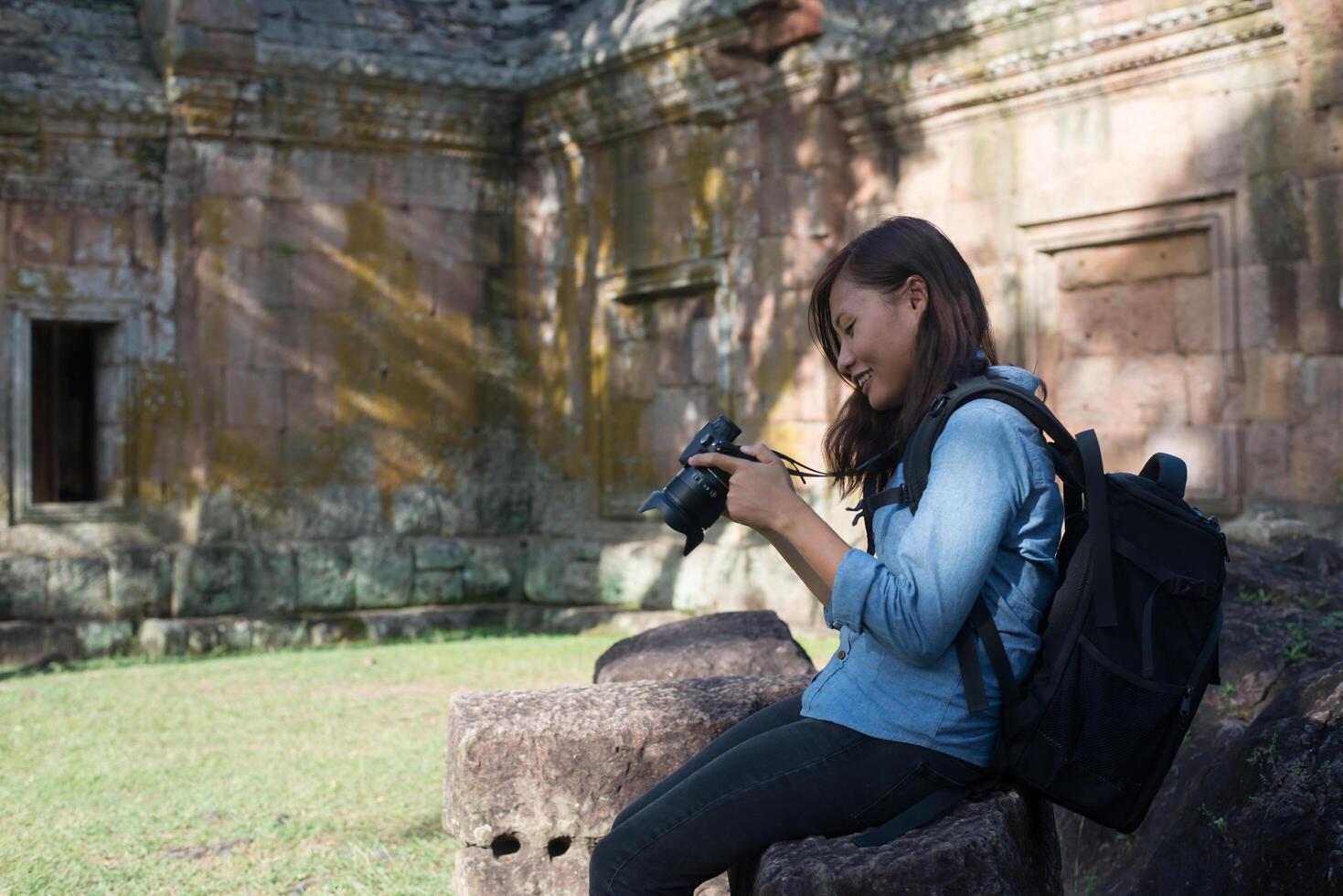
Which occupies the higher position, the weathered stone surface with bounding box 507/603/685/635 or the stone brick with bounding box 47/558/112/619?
the stone brick with bounding box 47/558/112/619

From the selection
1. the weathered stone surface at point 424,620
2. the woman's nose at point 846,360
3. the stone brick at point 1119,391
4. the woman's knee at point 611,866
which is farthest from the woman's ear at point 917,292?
the weathered stone surface at point 424,620

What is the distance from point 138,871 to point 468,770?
1762mm

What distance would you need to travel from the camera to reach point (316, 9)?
34.3 feet

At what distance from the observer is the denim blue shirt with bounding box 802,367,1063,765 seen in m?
2.27

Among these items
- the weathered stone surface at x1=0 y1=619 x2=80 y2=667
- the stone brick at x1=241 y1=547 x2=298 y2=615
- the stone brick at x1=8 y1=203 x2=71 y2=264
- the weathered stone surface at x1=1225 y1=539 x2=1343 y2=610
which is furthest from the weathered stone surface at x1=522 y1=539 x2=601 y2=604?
the weathered stone surface at x1=1225 y1=539 x2=1343 y2=610

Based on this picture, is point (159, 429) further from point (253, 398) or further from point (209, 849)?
point (209, 849)

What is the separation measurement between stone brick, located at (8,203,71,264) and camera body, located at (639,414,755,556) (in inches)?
336

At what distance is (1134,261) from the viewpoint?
795 centimetres

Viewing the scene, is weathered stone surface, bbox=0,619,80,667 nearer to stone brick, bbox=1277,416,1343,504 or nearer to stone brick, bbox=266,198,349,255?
stone brick, bbox=266,198,349,255

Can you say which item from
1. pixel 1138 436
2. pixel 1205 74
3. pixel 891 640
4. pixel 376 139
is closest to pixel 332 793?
pixel 891 640

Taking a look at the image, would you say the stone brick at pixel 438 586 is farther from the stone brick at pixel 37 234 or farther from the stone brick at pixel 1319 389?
the stone brick at pixel 1319 389

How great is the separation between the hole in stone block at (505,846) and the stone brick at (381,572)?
24.2 feet

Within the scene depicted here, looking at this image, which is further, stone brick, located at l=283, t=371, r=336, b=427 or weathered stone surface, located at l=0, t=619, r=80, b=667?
stone brick, located at l=283, t=371, r=336, b=427

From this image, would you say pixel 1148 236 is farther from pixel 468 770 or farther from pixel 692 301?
pixel 468 770
